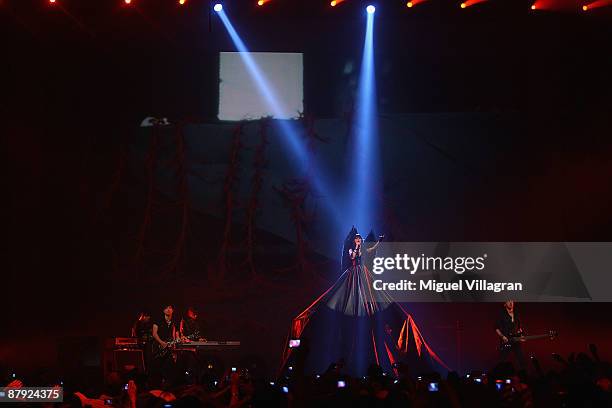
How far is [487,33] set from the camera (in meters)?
10.9

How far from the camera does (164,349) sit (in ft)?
30.2

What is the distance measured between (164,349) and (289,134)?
3396 millimetres

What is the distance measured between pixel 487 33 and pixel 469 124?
130 centimetres

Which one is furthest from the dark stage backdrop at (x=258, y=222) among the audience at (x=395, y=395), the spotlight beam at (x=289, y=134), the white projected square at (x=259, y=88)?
the audience at (x=395, y=395)

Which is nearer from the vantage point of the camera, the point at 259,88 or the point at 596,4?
the point at 596,4

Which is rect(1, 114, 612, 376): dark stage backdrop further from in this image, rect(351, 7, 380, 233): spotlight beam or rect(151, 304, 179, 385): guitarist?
rect(151, 304, 179, 385): guitarist

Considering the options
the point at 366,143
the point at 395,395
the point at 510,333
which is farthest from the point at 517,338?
the point at 395,395

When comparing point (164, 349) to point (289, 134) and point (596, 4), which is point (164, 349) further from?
point (596, 4)

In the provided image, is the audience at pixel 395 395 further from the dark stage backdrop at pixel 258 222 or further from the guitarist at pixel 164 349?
the dark stage backdrop at pixel 258 222

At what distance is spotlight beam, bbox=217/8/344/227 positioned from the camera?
10695 millimetres

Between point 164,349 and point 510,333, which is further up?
point 510,333

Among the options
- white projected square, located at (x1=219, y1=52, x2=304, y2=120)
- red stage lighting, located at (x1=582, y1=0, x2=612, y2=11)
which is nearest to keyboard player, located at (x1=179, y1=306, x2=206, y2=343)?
white projected square, located at (x1=219, y1=52, x2=304, y2=120)

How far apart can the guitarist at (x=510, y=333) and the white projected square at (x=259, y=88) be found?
12.6 ft

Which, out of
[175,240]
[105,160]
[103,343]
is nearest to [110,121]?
[105,160]
